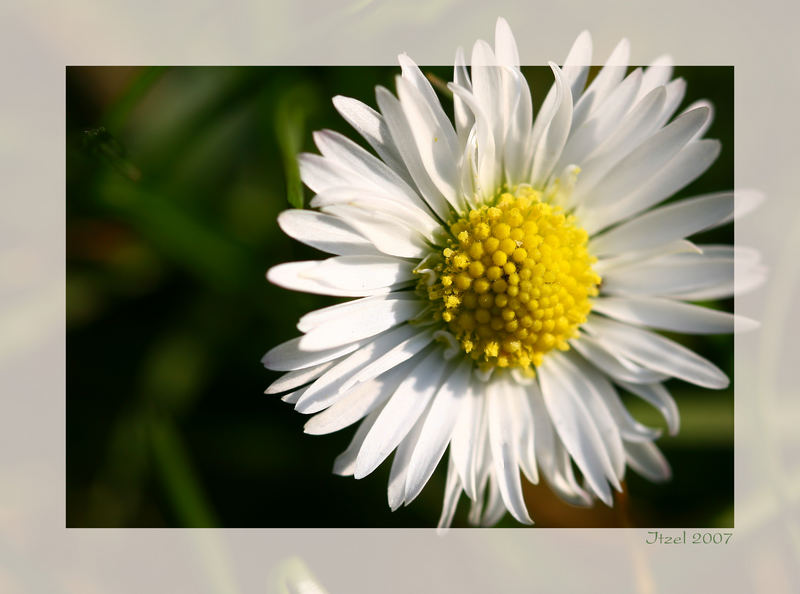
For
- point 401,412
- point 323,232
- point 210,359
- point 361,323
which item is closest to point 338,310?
point 361,323

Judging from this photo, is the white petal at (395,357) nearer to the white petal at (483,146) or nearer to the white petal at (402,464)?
the white petal at (402,464)

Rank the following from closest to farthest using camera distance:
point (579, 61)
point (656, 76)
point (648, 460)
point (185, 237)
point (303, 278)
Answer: point (303, 278) → point (579, 61) → point (656, 76) → point (648, 460) → point (185, 237)

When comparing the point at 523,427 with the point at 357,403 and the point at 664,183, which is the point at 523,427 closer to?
the point at 357,403

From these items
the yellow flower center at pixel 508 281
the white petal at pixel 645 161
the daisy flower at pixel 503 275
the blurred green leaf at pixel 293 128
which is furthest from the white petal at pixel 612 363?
the blurred green leaf at pixel 293 128
